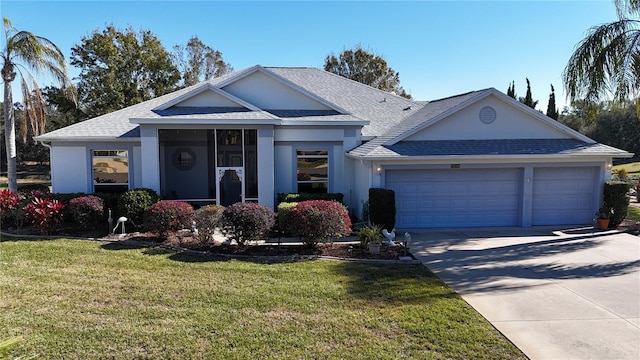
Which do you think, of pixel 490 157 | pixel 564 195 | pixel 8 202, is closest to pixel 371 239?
pixel 490 157

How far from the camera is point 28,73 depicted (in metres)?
15.4

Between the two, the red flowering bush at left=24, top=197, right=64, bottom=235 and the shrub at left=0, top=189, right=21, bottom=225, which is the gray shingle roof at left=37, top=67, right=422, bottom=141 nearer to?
the shrub at left=0, top=189, right=21, bottom=225

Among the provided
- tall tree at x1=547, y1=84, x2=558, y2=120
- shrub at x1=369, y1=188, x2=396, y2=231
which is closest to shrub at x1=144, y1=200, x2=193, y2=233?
shrub at x1=369, y1=188, x2=396, y2=231

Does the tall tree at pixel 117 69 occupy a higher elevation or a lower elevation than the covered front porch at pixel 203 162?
higher

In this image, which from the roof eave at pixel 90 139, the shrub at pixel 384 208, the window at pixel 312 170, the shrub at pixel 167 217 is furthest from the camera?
the window at pixel 312 170

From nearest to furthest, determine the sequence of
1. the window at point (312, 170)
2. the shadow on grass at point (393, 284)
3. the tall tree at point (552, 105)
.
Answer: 1. the shadow on grass at point (393, 284)
2. the window at point (312, 170)
3. the tall tree at point (552, 105)

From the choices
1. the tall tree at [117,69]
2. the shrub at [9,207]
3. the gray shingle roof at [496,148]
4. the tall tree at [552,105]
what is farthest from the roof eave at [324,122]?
the tall tree at [552,105]

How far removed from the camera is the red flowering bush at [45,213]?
12.1 m

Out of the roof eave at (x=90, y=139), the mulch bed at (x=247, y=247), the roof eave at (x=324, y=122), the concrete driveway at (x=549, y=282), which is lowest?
the concrete driveway at (x=549, y=282)

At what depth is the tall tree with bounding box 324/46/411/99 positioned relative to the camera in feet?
137

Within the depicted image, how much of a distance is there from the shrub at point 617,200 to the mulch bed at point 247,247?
8544 millimetres

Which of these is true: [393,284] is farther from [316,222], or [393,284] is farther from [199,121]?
[199,121]

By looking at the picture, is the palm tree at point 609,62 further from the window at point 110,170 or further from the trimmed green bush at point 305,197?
the window at point 110,170

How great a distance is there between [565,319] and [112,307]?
7467 millimetres
